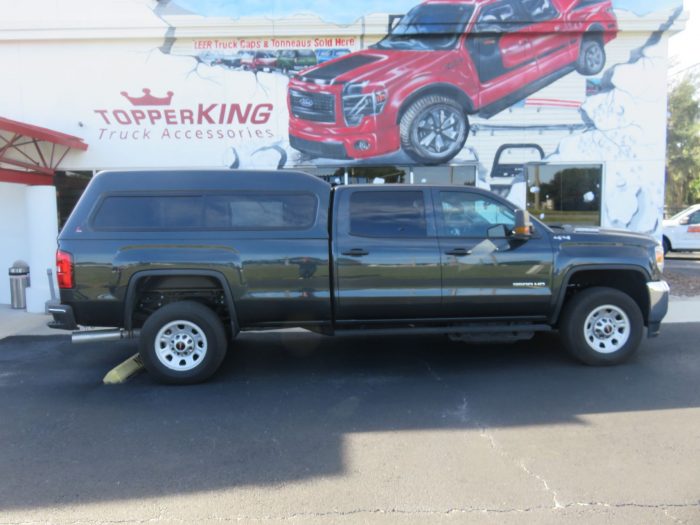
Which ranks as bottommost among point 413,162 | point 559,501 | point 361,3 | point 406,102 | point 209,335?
point 559,501

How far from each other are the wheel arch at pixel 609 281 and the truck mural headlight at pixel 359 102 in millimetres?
6392

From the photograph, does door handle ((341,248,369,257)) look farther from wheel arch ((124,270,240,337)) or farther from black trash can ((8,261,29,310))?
black trash can ((8,261,29,310))

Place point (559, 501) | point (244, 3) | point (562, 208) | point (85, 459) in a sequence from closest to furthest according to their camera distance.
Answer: point (559, 501) < point (85, 459) < point (244, 3) < point (562, 208)

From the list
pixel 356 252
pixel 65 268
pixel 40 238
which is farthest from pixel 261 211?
pixel 40 238

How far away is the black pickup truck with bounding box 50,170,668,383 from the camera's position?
5109mm

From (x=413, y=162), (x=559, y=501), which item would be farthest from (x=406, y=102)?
(x=559, y=501)

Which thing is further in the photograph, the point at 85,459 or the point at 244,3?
the point at 244,3

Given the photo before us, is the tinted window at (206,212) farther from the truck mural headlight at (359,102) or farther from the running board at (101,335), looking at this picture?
the truck mural headlight at (359,102)

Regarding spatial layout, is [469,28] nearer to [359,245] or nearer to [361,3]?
[361,3]

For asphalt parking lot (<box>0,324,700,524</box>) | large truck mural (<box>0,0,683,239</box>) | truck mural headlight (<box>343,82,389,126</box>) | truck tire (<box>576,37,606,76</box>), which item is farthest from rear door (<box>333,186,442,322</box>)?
truck tire (<box>576,37,606,76</box>)

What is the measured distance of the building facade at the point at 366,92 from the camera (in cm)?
1034

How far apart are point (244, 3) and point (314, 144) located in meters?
3.13

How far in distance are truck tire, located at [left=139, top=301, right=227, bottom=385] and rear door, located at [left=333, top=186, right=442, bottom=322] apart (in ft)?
4.30

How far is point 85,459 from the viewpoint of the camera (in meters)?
3.65
